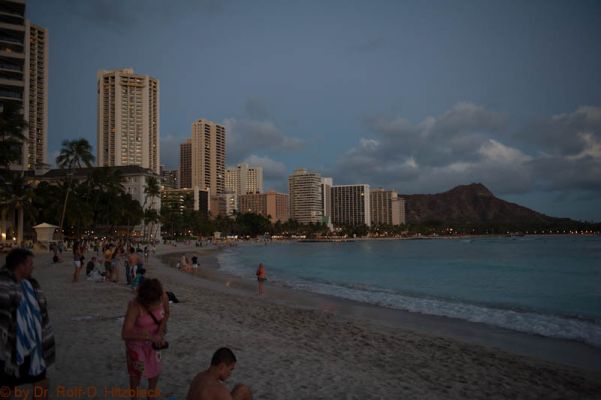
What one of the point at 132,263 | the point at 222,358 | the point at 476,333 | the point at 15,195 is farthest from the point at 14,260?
the point at 15,195

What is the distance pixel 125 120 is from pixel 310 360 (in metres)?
142

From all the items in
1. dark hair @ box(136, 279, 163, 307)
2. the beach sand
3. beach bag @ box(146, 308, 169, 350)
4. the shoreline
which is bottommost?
the shoreline

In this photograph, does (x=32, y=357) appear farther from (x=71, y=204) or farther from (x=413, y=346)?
(x=71, y=204)

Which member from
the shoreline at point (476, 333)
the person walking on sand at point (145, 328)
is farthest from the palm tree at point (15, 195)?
the person walking on sand at point (145, 328)

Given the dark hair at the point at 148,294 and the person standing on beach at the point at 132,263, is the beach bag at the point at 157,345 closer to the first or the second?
the dark hair at the point at 148,294

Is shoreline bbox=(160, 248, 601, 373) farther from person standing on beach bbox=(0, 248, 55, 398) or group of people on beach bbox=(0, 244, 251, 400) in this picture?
person standing on beach bbox=(0, 248, 55, 398)

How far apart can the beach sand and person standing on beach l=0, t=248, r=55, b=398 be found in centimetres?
220

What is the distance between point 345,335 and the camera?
1052 cm

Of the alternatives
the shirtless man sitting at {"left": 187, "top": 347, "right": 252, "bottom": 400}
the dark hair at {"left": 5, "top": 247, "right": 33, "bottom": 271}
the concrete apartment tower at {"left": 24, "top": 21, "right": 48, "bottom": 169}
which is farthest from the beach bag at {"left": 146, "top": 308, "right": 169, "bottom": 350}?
the concrete apartment tower at {"left": 24, "top": 21, "right": 48, "bottom": 169}

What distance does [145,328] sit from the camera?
4086mm

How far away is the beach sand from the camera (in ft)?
20.8

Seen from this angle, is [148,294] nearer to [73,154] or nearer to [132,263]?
[132,263]

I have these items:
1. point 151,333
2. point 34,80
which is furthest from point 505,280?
point 34,80

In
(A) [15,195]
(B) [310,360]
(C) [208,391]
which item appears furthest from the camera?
(A) [15,195]
